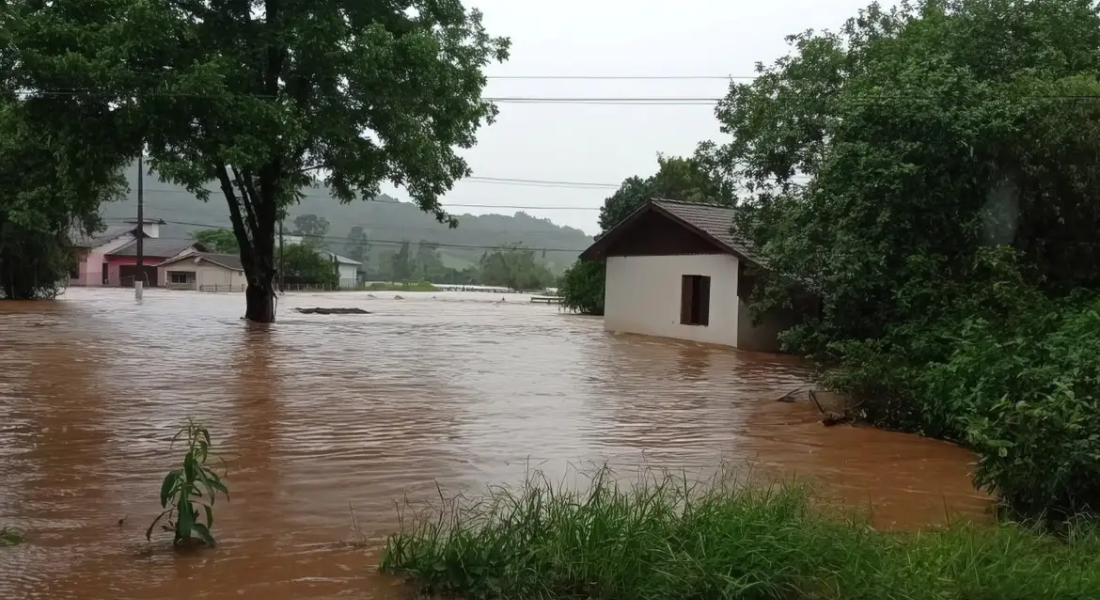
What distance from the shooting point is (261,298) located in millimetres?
26250

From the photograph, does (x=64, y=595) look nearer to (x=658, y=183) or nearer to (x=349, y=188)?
(x=349, y=188)

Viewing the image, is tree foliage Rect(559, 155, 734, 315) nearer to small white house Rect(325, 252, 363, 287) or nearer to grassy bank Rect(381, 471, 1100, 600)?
grassy bank Rect(381, 471, 1100, 600)

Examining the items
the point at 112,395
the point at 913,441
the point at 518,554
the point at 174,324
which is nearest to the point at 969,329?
the point at 913,441

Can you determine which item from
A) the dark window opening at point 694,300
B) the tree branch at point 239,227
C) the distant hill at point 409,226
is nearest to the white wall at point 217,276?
the tree branch at point 239,227

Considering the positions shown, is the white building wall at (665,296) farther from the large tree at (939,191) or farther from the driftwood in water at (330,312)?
the driftwood in water at (330,312)

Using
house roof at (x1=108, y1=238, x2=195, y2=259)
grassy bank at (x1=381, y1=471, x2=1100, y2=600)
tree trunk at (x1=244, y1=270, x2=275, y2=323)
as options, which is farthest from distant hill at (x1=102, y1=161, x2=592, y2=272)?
grassy bank at (x1=381, y1=471, x2=1100, y2=600)

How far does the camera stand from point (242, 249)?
2552 centimetres

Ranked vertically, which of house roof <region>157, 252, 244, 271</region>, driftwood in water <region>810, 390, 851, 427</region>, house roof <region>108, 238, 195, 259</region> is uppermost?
house roof <region>108, 238, 195, 259</region>

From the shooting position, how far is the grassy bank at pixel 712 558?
175 inches

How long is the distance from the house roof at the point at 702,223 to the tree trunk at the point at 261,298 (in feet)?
32.5

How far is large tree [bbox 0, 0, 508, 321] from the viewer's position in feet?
62.4

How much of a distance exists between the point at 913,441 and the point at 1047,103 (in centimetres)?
537

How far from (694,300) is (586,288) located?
16.3m

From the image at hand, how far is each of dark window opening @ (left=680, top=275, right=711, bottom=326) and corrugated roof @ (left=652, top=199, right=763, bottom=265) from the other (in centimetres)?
158
